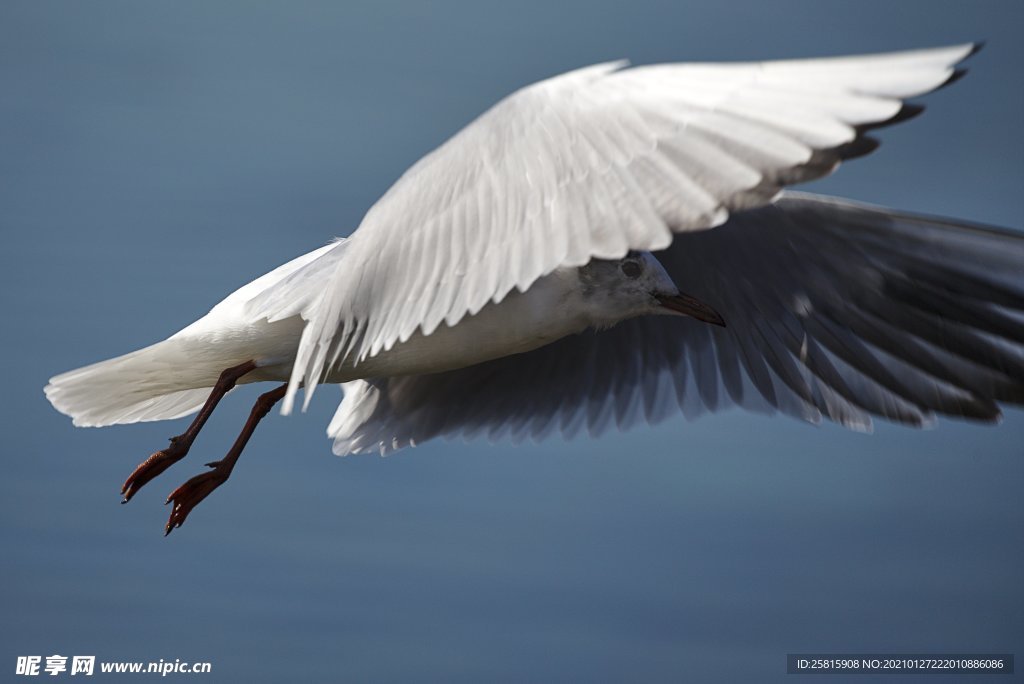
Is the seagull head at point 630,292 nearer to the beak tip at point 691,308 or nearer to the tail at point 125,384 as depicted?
the beak tip at point 691,308

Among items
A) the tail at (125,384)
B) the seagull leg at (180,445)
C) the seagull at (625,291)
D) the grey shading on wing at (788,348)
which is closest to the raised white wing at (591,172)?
the seagull at (625,291)

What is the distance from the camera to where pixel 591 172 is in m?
2.17

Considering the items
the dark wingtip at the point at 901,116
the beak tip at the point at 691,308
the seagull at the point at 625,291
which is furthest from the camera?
the beak tip at the point at 691,308

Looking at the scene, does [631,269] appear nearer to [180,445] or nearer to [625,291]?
[625,291]

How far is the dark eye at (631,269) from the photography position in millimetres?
3012

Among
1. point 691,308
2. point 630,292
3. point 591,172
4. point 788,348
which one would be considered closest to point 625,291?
point 630,292

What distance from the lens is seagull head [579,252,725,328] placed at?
2.96 meters

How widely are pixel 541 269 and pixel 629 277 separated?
2.90 ft

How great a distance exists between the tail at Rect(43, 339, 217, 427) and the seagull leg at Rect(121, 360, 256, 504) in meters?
0.11

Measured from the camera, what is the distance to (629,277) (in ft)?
9.89

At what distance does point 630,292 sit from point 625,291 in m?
0.02

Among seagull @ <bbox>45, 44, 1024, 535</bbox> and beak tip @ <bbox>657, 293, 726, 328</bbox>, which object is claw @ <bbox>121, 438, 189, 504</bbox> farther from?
beak tip @ <bbox>657, 293, 726, 328</bbox>

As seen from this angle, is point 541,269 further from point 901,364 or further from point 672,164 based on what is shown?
point 901,364

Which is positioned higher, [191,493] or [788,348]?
[788,348]
